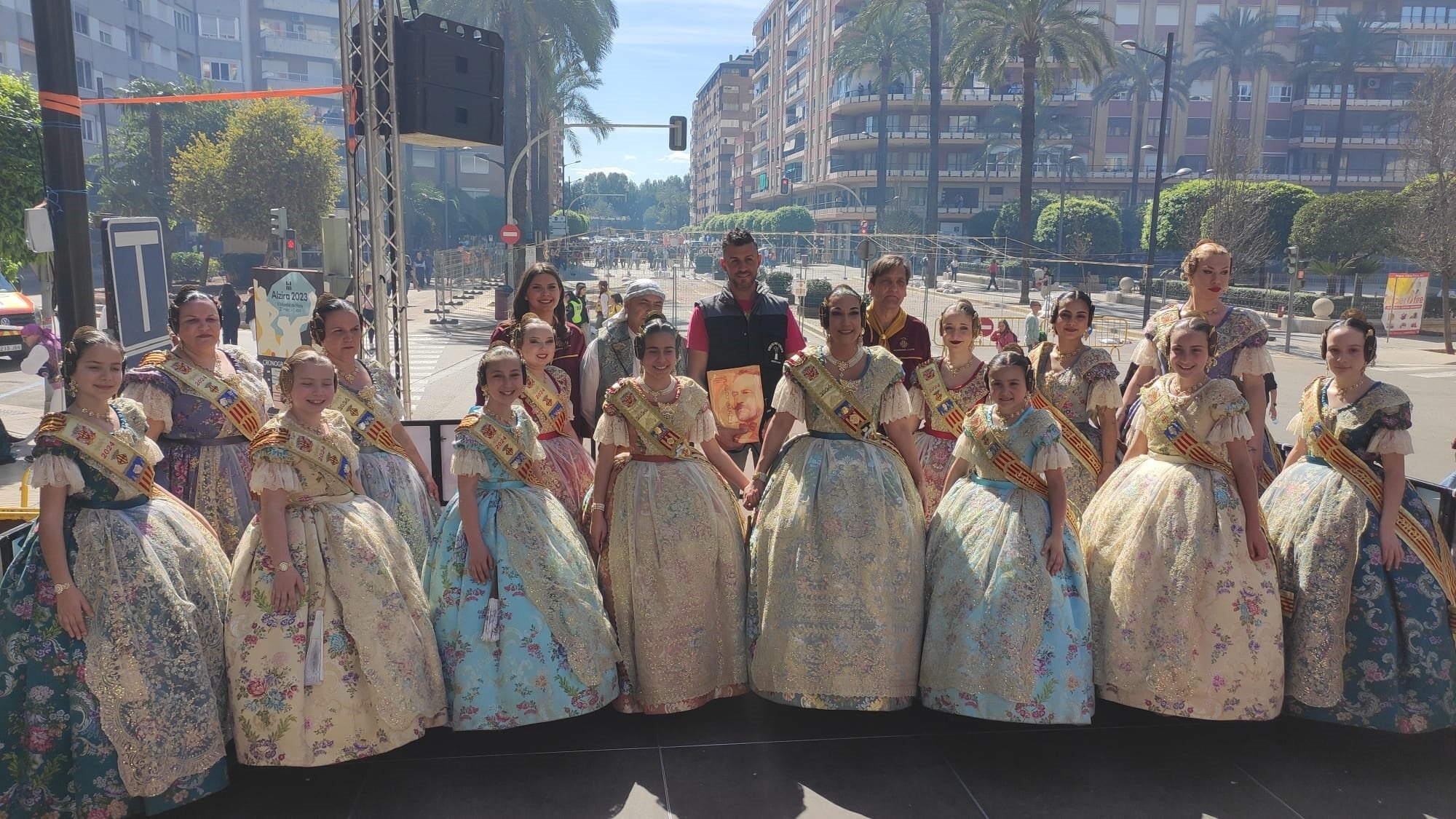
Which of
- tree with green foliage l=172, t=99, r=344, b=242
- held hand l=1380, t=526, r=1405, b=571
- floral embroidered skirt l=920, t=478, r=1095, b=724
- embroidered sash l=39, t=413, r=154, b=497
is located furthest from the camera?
tree with green foliage l=172, t=99, r=344, b=242

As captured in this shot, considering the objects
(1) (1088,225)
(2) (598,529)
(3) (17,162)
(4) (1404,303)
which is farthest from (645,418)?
(1) (1088,225)

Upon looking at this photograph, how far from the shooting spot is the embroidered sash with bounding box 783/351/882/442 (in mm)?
4504

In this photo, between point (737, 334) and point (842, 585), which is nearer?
point (842, 585)

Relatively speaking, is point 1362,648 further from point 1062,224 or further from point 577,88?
point 577,88

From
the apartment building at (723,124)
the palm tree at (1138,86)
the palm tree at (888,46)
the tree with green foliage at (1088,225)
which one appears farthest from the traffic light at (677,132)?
the apartment building at (723,124)

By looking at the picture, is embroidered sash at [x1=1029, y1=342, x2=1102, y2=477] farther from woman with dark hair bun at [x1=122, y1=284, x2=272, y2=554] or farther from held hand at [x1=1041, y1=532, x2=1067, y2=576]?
woman with dark hair bun at [x1=122, y1=284, x2=272, y2=554]

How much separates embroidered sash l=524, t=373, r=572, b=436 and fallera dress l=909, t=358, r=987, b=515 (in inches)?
78.2

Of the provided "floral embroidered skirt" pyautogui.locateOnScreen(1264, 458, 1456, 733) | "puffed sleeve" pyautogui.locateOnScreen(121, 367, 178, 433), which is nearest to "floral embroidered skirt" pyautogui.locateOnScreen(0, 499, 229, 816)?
"puffed sleeve" pyautogui.locateOnScreen(121, 367, 178, 433)

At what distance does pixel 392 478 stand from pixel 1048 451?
315 cm

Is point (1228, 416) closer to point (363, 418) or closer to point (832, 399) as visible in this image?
point (832, 399)

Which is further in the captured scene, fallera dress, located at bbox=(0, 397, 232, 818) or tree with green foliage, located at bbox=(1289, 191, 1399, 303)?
tree with green foliage, located at bbox=(1289, 191, 1399, 303)

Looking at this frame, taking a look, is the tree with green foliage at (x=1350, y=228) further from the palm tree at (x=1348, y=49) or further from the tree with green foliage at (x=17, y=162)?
the palm tree at (x=1348, y=49)

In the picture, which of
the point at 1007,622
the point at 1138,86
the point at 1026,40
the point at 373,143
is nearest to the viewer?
the point at 1007,622

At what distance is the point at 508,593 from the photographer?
4.20 metres
